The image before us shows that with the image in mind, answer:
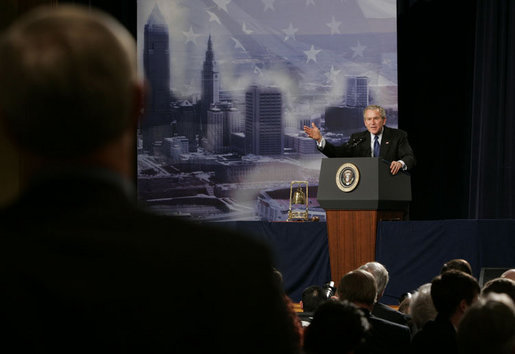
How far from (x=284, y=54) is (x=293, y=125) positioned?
2.91 feet

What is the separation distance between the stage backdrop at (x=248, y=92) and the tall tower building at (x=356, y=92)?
1 cm

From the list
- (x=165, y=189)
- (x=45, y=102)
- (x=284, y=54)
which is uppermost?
(x=284, y=54)

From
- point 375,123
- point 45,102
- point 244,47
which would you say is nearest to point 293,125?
point 244,47

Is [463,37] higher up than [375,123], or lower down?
higher up

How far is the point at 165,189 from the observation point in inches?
399

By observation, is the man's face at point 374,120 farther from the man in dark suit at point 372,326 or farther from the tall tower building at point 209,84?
the tall tower building at point 209,84

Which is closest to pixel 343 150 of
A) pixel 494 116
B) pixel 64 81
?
pixel 494 116

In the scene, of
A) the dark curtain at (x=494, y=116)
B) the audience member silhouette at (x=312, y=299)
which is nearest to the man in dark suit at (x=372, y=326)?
the audience member silhouette at (x=312, y=299)

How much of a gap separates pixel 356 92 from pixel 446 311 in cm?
743

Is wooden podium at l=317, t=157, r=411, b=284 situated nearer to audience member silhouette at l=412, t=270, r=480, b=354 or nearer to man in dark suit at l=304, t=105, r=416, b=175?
man in dark suit at l=304, t=105, r=416, b=175

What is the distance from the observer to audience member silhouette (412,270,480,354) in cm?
266

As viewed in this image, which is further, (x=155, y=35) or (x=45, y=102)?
(x=155, y=35)

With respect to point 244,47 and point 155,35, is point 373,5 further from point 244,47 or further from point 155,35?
point 155,35

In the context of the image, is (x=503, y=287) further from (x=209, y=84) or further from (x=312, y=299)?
(x=209, y=84)
